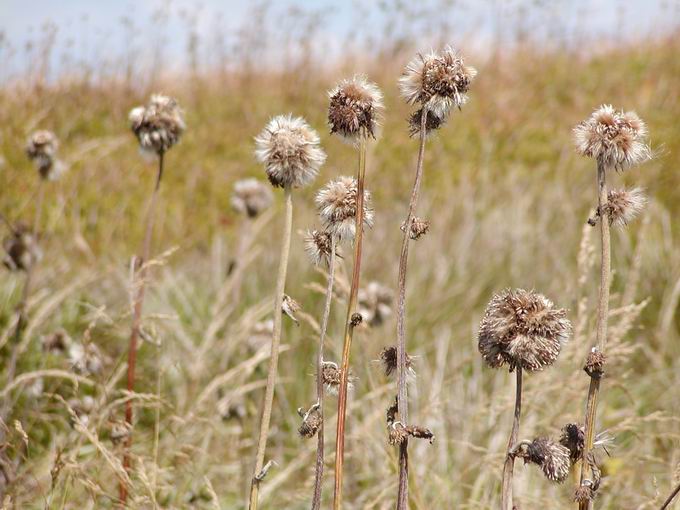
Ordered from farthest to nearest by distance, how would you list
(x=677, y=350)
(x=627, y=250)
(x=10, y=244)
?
(x=627, y=250), (x=677, y=350), (x=10, y=244)

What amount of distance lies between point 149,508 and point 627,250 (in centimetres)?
394

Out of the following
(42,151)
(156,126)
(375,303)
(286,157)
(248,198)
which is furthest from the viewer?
(248,198)

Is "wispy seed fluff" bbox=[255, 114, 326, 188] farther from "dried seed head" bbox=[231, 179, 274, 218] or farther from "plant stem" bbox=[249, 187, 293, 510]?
"dried seed head" bbox=[231, 179, 274, 218]

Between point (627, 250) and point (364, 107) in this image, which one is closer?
point (364, 107)

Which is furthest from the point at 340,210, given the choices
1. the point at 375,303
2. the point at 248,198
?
the point at 248,198

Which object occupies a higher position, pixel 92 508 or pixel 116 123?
pixel 116 123

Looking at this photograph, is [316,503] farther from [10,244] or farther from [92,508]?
[10,244]

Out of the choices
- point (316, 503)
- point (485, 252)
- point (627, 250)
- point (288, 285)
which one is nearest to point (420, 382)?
point (288, 285)

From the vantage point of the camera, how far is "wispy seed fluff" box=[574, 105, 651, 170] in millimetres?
1358

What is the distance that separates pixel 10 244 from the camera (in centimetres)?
344

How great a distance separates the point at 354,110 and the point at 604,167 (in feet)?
1.32

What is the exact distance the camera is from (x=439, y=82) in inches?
50.8

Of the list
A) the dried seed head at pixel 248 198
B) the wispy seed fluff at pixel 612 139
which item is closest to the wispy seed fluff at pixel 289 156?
the wispy seed fluff at pixel 612 139

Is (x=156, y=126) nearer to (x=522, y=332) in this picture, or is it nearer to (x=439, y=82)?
(x=439, y=82)
